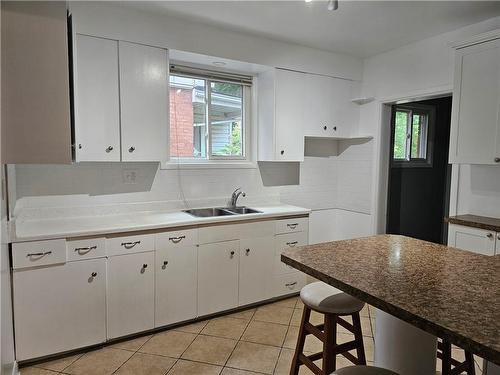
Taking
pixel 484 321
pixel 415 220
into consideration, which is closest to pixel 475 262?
pixel 484 321

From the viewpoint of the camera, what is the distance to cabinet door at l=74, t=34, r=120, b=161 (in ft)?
8.55

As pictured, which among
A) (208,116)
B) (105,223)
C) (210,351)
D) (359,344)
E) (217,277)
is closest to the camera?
(359,344)

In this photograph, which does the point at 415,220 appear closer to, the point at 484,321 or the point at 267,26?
the point at 267,26

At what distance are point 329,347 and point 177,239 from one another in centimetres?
149

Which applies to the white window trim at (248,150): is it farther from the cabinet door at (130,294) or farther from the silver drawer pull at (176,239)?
the cabinet door at (130,294)

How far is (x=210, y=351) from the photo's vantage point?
2531mm

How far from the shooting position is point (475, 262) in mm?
1533

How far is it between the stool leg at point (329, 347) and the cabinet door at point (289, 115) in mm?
2069

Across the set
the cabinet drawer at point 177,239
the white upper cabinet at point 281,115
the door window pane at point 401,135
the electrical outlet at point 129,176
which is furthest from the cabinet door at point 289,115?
the door window pane at point 401,135

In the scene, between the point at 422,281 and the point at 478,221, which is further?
the point at 478,221

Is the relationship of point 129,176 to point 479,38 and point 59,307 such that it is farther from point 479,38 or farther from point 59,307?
point 479,38

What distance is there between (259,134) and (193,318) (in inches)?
75.5

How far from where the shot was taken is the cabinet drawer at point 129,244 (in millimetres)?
2510

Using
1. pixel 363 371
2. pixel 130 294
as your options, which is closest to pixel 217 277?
pixel 130 294
